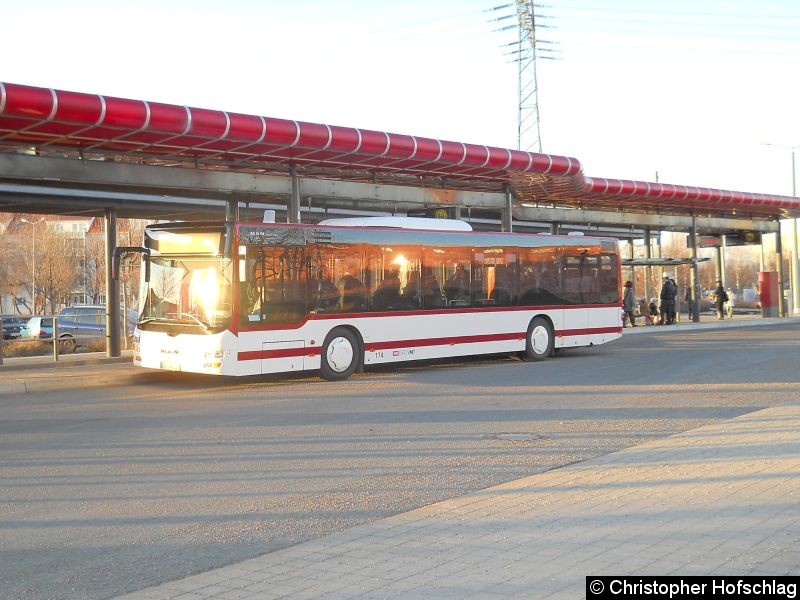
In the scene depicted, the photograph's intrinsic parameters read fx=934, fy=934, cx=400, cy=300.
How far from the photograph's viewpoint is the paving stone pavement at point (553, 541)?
5328mm

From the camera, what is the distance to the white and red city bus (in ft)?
53.4

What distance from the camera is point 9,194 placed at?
21828 millimetres

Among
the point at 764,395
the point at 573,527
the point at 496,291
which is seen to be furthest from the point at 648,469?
the point at 496,291

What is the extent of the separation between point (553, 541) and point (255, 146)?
593 inches

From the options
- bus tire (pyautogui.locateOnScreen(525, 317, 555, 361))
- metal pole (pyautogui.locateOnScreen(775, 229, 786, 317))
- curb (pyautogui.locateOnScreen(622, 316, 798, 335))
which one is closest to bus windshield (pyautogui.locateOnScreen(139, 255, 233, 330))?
bus tire (pyautogui.locateOnScreen(525, 317, 555, 361))

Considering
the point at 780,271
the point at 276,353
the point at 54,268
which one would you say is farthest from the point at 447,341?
the point at 54,268

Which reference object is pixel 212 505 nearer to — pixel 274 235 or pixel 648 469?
pixel 648 469

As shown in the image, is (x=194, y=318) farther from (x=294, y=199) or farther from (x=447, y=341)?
(x=294, y=199)

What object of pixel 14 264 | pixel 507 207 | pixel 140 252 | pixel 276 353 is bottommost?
pixel 276 353

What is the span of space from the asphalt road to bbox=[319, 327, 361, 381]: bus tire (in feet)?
1.17

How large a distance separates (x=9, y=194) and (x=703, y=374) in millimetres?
15925

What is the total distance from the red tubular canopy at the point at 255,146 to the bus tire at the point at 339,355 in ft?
14.5

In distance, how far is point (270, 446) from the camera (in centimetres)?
1062

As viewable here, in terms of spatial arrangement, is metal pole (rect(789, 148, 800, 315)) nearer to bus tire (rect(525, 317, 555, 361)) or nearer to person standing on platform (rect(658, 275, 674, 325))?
person standing on platform (rect(658, 275, 674, 325))
